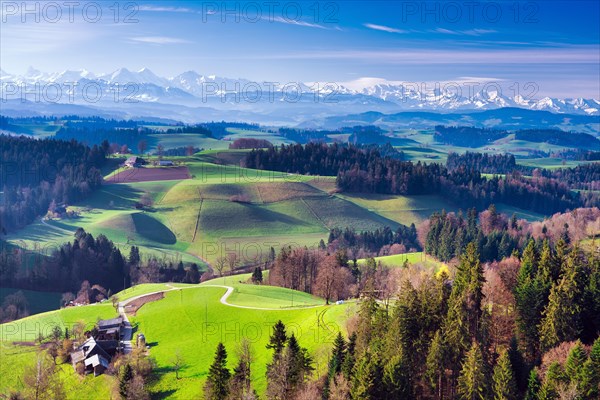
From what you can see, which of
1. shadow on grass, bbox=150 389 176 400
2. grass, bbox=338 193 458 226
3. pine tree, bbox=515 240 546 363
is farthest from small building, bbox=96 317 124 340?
grass, bbox=338 193 458 226

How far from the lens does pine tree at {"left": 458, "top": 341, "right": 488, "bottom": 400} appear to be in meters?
44.0

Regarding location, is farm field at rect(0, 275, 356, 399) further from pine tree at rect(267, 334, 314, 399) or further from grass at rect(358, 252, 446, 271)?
grass at rect(358, 252, 446, 271)

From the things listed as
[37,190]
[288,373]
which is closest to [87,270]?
[37,190]

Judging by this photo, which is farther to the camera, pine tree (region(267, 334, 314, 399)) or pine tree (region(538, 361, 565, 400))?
pine tree (region(267, 334, 314, 399))

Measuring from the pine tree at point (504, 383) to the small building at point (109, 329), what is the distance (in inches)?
1872

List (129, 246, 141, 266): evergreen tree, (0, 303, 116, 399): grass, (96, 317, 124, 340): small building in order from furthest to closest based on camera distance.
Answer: (129, 246, 141, 266): evergreen tree
(96, 317, 124, 340): small building
(0, 303, 116, 399): grass

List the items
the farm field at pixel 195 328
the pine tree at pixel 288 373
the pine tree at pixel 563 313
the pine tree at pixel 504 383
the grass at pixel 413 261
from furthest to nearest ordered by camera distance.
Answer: the grass at pixel 413 261 < the farm field at pixel 195 328 < the pine tree at pixel 288 373 < the pine tree at pixel 563 313 < the pine tree at pixel 504 383

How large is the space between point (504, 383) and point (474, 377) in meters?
2.28

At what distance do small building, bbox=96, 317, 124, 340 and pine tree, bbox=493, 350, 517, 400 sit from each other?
4756 cm

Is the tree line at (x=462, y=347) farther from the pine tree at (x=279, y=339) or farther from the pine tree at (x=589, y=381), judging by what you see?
the pine tree at (x=589, y=381)

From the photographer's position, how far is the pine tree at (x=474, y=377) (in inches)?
1734

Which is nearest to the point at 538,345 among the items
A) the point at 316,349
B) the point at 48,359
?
the point at 316,349

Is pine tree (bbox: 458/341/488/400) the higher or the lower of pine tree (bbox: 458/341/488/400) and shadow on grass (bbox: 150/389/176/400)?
the higher

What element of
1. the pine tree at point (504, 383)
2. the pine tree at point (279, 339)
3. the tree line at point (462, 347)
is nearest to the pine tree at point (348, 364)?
the tree line at point (462, 347)
